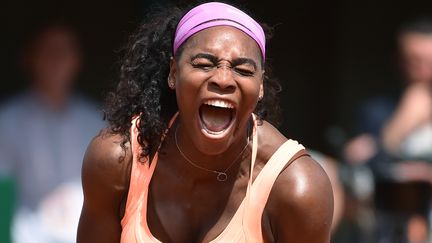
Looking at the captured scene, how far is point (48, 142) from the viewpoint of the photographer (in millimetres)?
7309

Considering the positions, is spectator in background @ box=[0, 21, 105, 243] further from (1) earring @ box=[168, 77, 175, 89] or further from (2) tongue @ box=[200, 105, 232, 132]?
(2) tongue @ box=[200, 105, 232, 132]

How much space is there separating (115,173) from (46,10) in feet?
13.3

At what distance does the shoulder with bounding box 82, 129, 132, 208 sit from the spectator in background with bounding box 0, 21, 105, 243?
320cm

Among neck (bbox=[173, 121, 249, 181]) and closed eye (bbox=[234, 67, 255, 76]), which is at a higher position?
closed eye (bbox=[234, 67, 255, 76])

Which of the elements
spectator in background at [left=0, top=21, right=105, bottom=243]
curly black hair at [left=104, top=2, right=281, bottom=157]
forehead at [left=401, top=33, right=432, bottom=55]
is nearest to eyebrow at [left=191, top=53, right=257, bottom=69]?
curly black hair at [left=104, top=2, right=281, bottom=157]

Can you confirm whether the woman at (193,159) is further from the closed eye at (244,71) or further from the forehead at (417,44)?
the forehead at (417,44)

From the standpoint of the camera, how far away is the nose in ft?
11.6

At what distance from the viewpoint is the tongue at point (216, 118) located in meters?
3.63

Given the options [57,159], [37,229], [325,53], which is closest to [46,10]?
[57,159]

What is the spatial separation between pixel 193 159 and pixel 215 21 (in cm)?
51

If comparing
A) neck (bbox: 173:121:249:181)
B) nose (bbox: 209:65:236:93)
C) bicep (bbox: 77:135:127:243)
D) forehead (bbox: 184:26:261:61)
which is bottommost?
bicep (bbox: 77:135:127:243)

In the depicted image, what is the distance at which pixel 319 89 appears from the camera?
28.0 feet

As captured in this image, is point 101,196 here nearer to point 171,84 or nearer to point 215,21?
point 171,84

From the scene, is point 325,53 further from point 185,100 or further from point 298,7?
point 185,100
